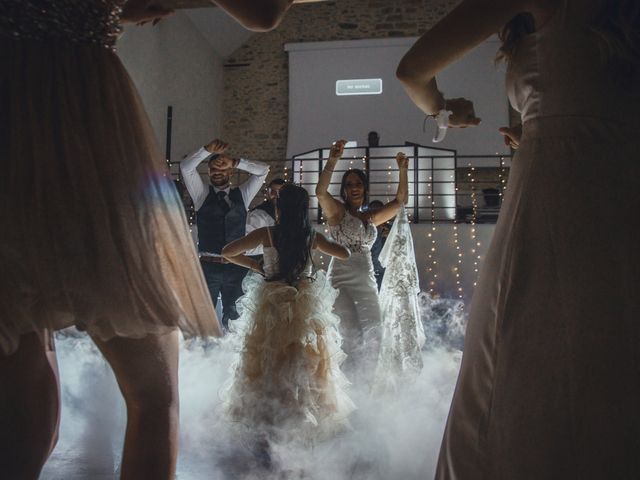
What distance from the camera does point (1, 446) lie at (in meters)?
0.89

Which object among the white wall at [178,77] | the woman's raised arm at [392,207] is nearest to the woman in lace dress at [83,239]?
the woman's raised arm at [392,207]

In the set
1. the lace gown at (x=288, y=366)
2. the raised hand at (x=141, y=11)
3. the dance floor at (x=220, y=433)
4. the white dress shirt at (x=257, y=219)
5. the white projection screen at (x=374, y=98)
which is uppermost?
the white projection screen at (x=374, y=98)

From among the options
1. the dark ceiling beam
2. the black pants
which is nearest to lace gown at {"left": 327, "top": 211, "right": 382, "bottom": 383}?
the black pants

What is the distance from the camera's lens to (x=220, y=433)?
290 cm

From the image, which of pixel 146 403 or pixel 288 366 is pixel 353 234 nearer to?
pixel 288 366

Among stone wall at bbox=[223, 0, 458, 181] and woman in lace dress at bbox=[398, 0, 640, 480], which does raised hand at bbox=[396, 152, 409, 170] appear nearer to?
woman in lace dress at bbox=[398, 0, 640, 480]

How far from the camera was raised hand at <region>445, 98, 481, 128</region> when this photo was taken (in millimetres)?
1408

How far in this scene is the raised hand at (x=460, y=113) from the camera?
141 cm

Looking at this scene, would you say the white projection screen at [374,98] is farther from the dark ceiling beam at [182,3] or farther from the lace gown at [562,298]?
the lace gown at [562,298]

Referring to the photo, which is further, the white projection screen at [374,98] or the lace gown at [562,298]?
the white projection screen at [374,98]

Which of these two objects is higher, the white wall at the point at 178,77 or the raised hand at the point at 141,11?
the white wall at the point at 178,77

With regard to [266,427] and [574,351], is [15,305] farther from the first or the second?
[266,427]

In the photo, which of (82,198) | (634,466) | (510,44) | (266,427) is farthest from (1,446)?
(266,427)

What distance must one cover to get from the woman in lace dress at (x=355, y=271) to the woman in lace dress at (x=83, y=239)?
285 centimetres
